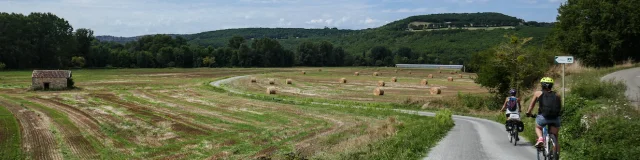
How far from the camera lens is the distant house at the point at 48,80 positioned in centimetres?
5309

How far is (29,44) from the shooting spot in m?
107

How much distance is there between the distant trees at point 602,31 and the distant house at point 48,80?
46.4 meters

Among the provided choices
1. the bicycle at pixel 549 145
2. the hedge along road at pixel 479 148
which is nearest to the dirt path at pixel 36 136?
the hedge along road at pixel 479 148

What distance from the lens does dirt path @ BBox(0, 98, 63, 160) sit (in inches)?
778

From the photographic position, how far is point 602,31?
Answer: 134ft

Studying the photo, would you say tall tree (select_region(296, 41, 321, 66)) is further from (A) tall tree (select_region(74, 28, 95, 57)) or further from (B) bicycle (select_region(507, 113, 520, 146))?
(B) bicycle (select_region(507, 113, 520, 146))

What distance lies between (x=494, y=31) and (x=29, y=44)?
15043 cm

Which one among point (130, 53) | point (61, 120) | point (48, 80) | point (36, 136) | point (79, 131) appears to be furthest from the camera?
point (130, 53)

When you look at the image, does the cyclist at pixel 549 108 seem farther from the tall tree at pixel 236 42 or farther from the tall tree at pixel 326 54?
the tall tree at pixel 236 42

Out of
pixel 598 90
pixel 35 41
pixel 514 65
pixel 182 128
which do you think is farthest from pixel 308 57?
pixel 598 90

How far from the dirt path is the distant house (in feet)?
Result: 68.7

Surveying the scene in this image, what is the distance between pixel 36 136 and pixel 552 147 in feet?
68.8

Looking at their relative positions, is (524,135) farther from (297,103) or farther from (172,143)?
(297,103)

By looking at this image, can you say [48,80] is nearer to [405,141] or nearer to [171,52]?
[405,141]
